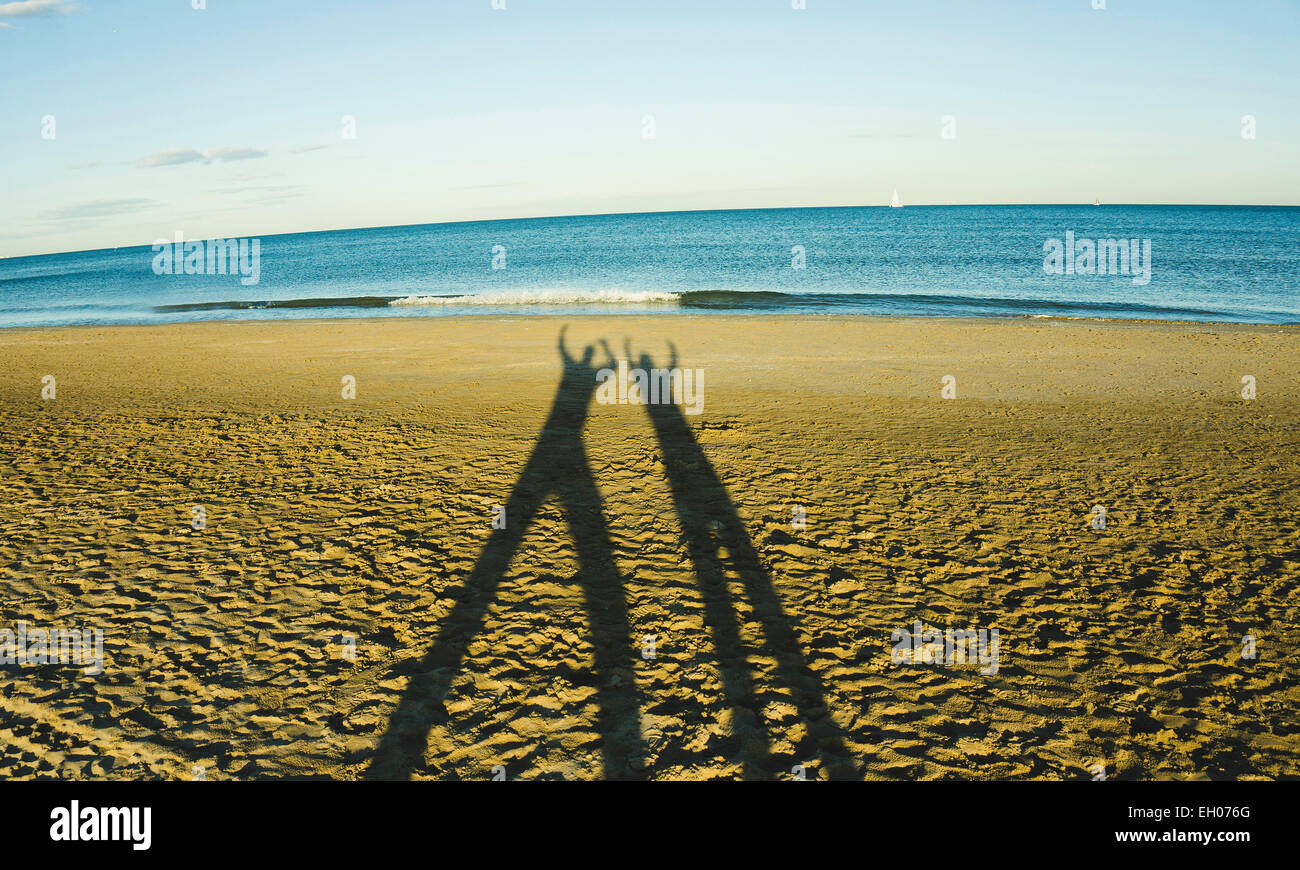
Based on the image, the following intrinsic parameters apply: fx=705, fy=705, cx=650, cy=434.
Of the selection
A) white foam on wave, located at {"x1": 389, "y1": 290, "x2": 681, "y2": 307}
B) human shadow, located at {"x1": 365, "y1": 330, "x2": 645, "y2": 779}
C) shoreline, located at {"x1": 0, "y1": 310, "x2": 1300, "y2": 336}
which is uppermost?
white foam on wave, located at {"x1": 389, "y1": 290, "x2": 681, "y2": 307}

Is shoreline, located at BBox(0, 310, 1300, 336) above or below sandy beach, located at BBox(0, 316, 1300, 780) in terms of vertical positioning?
above

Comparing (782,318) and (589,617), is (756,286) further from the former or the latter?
(589,617)

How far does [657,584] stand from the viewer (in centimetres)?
522

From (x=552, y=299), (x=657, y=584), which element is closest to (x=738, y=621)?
(x=657, y=584)

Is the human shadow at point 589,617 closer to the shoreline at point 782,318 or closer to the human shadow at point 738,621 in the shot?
the human shadow at point 738,621

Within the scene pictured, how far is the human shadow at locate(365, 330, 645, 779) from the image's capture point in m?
3.57

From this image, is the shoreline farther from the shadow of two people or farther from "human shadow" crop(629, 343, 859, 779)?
"human shadow" crop(629, 343, 859, 779)

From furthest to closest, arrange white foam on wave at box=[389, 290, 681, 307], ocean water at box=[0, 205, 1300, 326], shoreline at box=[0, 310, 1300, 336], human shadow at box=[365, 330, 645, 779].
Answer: white foam on wave at box=[389, 290, 681, 307], ocean water at box=[0, 205, 1300, 326], shoreline at box=[0, 310, 1300, 336], human shadow at box=[365, 330, 645, 779]

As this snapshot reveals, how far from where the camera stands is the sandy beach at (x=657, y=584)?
3.63m

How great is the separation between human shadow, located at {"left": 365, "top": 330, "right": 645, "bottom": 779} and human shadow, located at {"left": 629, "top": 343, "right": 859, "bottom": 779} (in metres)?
0.58

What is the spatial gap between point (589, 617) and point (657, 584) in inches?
26.2

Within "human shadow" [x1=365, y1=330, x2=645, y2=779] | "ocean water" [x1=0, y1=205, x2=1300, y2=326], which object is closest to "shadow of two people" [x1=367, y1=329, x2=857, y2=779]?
"human shadow" [x1=365, y1=330, x2=645, y2=779]

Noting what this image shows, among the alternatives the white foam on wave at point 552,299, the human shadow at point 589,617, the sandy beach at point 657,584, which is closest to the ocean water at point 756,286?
the white foam on wave at point 552,299
